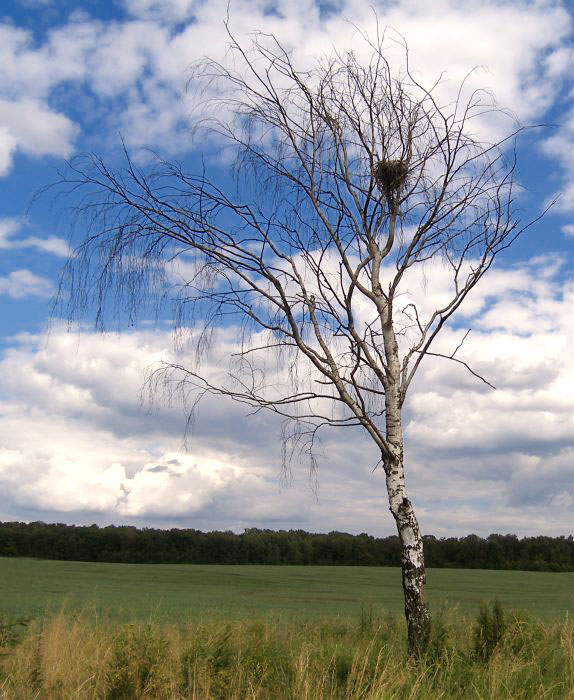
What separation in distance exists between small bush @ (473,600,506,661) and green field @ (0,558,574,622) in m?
5.44

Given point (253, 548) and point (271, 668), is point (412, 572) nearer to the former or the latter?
point (271, 668)

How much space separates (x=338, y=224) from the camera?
10.4 metres

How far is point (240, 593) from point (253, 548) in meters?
37.0

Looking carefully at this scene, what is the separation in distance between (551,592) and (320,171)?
1022 inches

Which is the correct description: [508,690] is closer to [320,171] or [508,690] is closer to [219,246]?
[219,246]

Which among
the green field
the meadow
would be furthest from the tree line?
the meadow

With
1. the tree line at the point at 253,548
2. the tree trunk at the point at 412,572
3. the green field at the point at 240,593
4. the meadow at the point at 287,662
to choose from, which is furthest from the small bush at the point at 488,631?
the tree line at the point at 253,548

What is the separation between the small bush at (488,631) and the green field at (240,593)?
544cm

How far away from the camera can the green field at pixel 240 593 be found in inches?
741

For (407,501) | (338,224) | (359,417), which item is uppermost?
(338,224)

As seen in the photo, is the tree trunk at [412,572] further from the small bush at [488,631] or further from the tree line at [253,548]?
the tree line at [253,548]

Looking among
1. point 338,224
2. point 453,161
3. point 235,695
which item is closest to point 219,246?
point 338,224

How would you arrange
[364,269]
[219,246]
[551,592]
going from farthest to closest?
[551,592], [364,269], [219,246]

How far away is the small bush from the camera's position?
9258 mm
